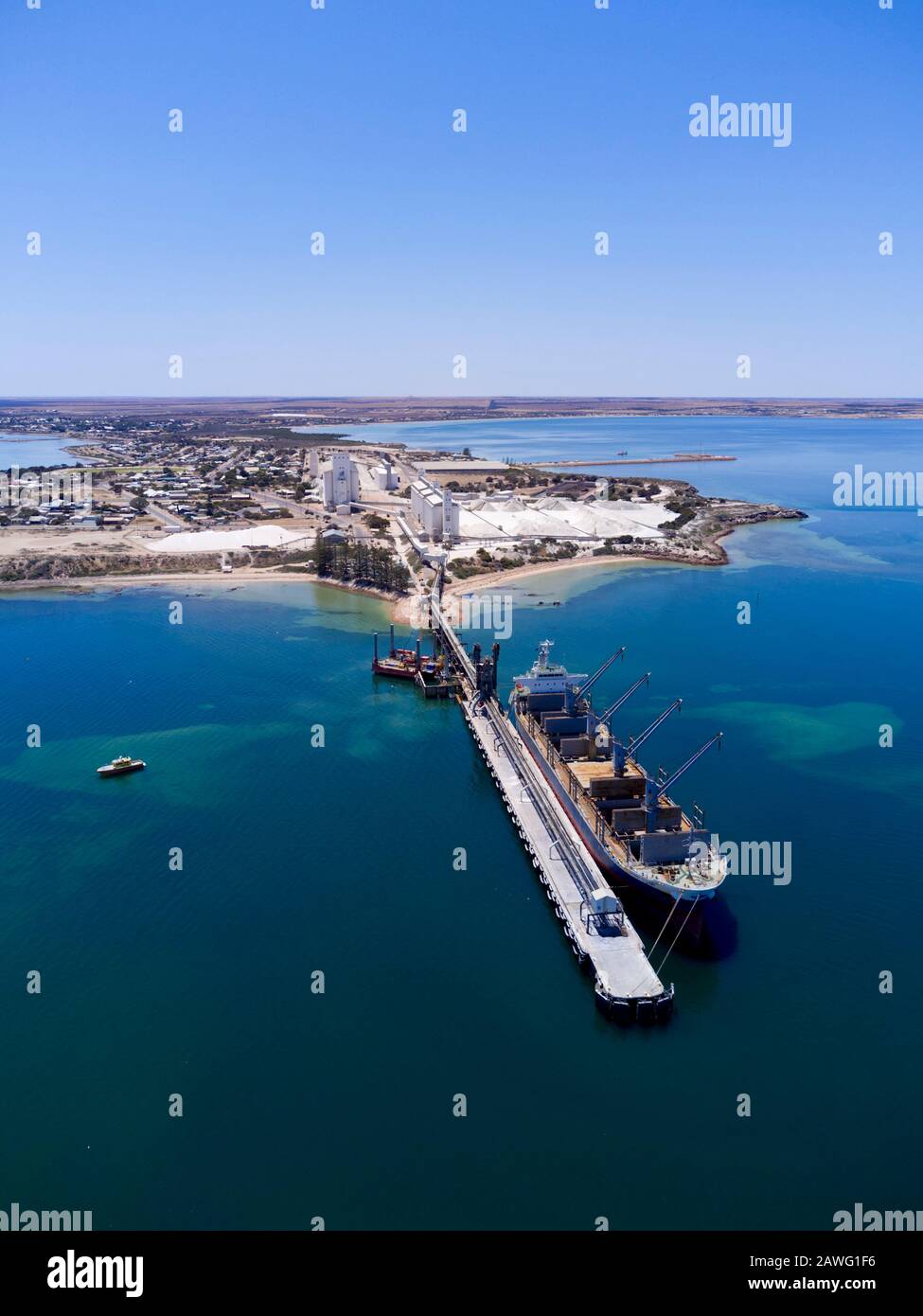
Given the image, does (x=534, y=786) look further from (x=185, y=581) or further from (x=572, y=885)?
(x=185, y=581)

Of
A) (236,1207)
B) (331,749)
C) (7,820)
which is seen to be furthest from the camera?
(331,749)

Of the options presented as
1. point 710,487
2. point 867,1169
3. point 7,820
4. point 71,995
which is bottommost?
point 867,1169

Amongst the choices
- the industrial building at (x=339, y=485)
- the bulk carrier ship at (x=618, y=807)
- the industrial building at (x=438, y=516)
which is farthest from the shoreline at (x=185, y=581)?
the bulk carrier ship at (x=618, y=807)

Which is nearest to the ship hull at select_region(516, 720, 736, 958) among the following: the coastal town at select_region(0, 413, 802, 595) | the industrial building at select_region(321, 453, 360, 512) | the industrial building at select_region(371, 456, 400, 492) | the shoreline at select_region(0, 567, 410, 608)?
the shoreline at select_region(0, 567, 410, 608)

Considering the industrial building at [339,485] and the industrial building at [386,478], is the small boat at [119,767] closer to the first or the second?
the industrial building at [339,485]

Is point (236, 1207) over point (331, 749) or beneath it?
beneath

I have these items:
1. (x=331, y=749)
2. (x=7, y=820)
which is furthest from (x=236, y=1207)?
(x=331, y=749)

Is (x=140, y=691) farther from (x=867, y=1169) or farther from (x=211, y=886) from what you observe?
(x=867, y=1169)
